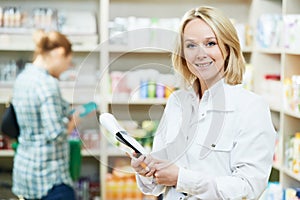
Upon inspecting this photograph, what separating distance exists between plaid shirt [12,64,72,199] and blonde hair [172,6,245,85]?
222cm

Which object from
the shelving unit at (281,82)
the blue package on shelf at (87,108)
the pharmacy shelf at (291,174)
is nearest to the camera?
the blue package on shelf at (87,108)

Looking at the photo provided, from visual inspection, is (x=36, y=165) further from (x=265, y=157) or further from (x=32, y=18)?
(x=265, y=157)

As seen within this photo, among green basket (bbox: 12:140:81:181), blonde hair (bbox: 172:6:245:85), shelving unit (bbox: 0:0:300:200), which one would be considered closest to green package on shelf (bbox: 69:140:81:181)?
green basket (bbox: 12:140:81:181)

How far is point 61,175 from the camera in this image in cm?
425

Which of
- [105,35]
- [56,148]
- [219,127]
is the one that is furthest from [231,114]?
[105,35]

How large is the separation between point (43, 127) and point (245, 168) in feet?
8.24

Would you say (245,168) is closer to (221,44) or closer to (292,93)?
(221,44)

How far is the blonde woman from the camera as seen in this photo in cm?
414

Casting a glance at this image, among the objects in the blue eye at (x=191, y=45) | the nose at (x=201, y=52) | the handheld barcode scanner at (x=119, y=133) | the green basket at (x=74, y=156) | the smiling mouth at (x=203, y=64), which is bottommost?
the green basket at (x=74, y=156)

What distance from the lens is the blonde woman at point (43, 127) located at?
4141 mm

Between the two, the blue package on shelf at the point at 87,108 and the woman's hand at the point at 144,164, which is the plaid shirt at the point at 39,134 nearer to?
the blue package on shelf at the point at 87,108

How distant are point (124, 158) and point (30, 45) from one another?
3214 millimetres

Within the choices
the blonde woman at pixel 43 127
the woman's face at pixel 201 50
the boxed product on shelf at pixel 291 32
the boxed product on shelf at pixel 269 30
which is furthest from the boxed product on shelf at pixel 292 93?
the woman's face at pixel 201 50

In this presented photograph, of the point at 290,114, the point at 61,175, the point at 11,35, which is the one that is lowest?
the point at 61,175
